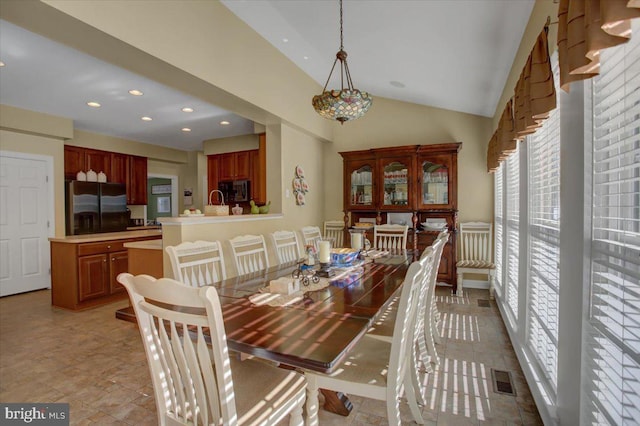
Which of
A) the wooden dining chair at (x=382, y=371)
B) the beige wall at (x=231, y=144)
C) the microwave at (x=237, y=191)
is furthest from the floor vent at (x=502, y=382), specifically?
the beige wall at (x=231, y=144)

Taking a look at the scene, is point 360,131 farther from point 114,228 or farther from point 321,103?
point 114,228

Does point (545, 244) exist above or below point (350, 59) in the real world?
below

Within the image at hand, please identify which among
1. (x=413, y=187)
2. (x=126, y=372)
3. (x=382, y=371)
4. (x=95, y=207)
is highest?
(x=413, y=187)

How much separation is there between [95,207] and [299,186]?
3689mm

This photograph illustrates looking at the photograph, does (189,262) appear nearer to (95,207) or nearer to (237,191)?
(237,191)

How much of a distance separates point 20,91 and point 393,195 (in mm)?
4930

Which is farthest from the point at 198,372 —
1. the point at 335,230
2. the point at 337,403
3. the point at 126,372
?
the point at 335,230

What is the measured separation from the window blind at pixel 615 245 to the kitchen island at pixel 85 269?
469 cm

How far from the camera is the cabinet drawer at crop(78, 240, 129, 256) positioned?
3849 mm

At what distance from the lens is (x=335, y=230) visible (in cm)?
534

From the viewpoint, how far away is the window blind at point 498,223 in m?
3.91

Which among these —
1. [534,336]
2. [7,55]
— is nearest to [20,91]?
[7,55]

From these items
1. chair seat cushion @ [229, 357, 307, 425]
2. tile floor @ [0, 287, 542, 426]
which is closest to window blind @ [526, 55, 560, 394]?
tile floor @ [0, 287, 542, 426]

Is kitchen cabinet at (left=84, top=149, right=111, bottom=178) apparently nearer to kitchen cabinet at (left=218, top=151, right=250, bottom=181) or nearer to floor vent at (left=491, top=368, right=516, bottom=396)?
kitchen cabinet at (left=218, top=151, right=250, bottom=181)
